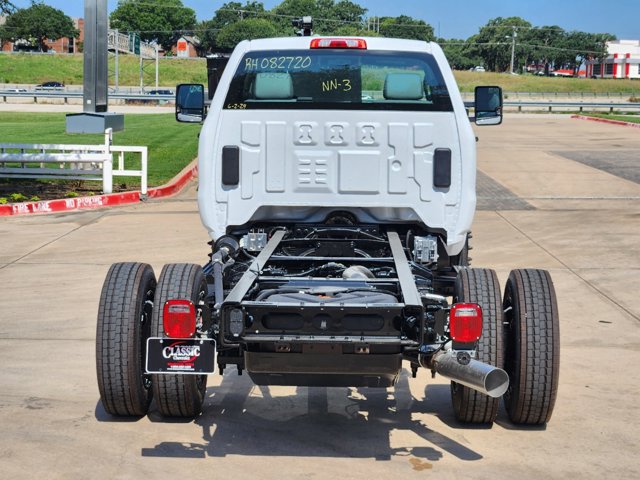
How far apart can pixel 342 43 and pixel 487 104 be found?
131cm

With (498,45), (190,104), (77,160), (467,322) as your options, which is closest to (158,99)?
(77,160)

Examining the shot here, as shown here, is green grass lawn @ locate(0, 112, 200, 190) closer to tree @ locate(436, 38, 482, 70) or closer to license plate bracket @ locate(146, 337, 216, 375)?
license plate bracket @ locate(146, 337, 216, 375)

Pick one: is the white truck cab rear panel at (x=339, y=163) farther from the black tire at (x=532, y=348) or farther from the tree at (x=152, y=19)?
the tree at (x=152, y=19)

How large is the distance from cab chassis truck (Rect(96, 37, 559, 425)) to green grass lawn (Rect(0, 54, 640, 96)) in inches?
3986

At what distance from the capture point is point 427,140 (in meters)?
7.60

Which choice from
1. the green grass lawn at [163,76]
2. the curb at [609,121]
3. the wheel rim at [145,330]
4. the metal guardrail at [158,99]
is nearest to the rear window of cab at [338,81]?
the wheel rim at [145,330]

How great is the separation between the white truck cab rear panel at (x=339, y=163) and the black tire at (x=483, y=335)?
142 cm

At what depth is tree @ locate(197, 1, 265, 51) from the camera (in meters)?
181

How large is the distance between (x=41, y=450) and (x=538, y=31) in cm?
19408

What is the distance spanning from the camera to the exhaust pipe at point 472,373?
5164mm

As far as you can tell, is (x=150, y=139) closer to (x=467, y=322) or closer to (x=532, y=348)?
(x=532, y=348)

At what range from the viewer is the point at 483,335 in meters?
6.01

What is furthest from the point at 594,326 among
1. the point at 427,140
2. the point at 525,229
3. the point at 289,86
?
the point at 525,229

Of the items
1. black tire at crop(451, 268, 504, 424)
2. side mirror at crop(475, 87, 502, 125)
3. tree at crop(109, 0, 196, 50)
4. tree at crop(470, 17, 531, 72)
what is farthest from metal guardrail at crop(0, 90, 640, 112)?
tree at crop(109, 0, 196, 50)
